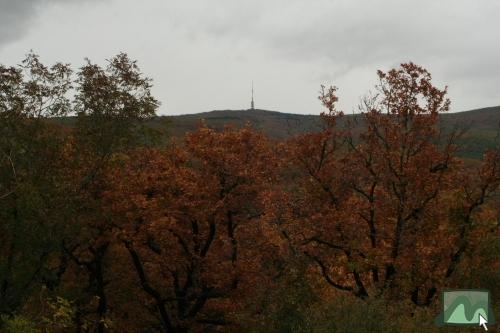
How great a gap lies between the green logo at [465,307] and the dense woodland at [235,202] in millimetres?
17974

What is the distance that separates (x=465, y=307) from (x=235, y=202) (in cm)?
2207

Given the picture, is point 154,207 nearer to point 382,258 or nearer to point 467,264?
point 382,258

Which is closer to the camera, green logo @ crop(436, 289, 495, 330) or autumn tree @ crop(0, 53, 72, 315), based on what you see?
green logo @ crop(436, 289, 495, 330)

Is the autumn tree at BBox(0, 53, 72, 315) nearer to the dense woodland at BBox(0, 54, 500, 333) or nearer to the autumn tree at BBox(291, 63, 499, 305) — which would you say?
the dense woodland at BBox(0, 54, 500, 333)

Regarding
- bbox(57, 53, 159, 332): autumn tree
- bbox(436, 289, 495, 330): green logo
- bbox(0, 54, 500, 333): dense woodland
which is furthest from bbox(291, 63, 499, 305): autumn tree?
bbox(436, 289, 495, 330): green logo

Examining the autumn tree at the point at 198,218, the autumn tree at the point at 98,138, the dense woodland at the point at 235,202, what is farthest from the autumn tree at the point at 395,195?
the autumn tree at the point at 98,138

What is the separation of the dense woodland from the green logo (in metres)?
18.0

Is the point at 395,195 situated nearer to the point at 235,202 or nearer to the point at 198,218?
the point at 235,202

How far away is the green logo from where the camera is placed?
32.1ft

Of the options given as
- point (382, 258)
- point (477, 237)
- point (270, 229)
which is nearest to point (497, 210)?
point (477, 237)

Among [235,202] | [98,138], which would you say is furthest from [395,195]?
[98,138]

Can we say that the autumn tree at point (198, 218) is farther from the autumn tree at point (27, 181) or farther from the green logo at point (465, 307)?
the green logo at point (465, 307)

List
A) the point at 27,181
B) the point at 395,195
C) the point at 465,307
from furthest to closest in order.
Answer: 1. the point at 395,195
2. the point at 27,181
3. the point at 465,307

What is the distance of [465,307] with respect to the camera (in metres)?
9.92
